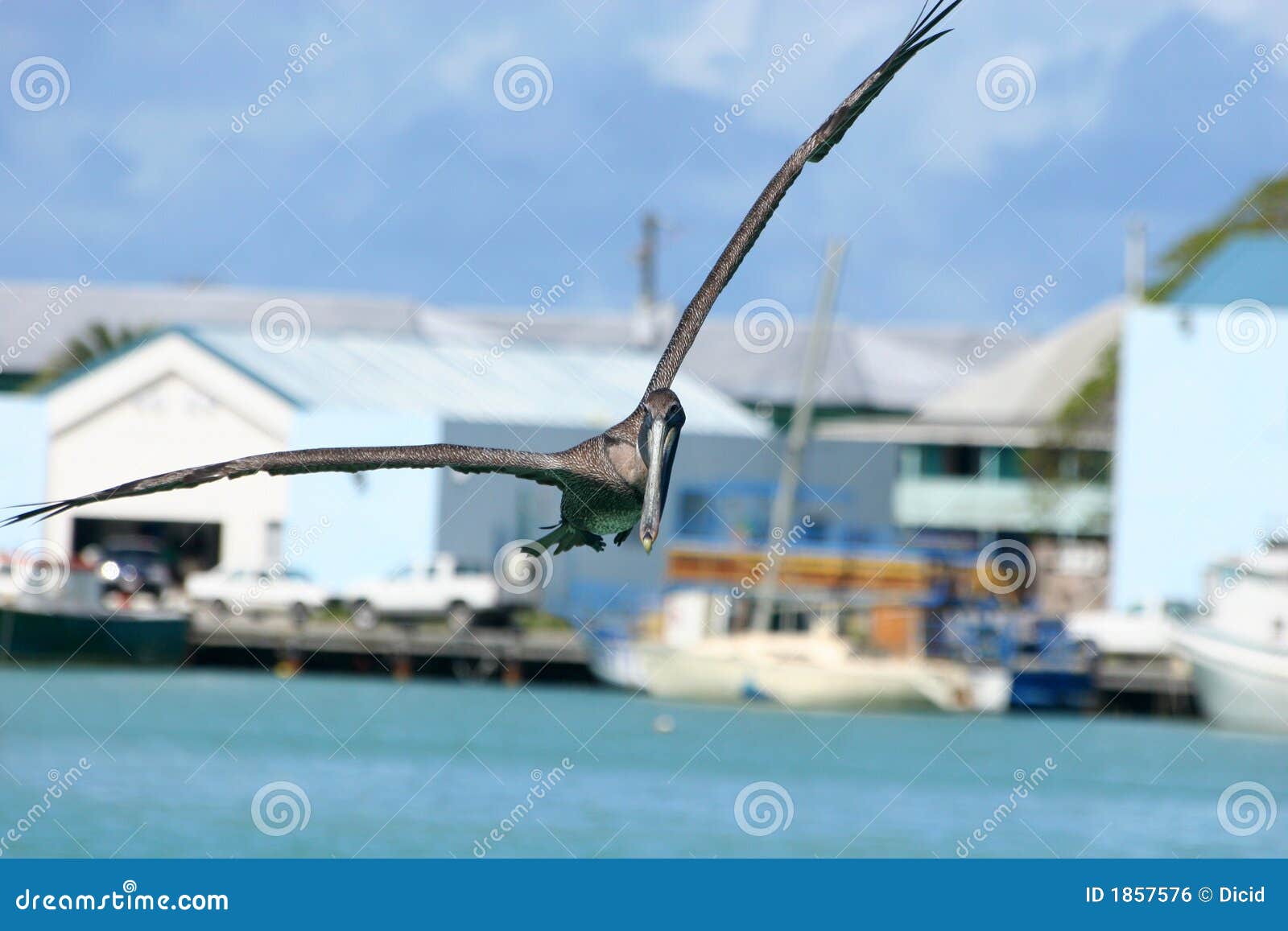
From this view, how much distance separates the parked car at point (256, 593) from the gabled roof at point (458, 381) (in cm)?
318

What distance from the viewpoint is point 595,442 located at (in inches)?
443

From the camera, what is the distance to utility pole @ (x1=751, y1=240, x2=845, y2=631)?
38.1 m

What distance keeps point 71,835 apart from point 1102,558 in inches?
1167

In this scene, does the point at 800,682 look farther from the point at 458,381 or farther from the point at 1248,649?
the point at 458,381

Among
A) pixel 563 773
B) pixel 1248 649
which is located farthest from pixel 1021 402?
pixel 563 773

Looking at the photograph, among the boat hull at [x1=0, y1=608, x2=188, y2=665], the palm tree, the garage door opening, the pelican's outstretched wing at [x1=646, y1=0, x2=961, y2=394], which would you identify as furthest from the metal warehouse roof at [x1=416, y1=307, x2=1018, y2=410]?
the pelican's outstretched wing at [x1=646, y1=0, x2=961, y2=394]

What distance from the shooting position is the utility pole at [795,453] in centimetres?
3806

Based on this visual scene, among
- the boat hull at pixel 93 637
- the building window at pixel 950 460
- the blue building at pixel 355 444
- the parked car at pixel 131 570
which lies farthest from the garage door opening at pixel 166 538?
the building window at pixel 950 460

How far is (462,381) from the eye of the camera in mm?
43906

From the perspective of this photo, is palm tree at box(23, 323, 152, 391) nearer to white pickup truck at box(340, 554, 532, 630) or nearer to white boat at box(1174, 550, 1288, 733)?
white pickup truck at box(340, 554, 532, 630)

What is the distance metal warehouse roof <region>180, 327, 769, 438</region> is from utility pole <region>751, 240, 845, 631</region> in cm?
317

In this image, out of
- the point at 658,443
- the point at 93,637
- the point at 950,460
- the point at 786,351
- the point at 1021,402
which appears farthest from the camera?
the point at 786,351

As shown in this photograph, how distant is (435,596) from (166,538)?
7.15 metres

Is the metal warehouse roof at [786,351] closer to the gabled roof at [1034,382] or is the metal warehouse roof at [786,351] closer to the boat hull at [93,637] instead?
the gabled roof at [1034,382]
